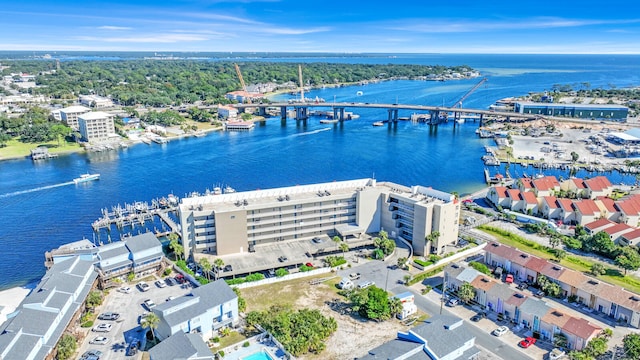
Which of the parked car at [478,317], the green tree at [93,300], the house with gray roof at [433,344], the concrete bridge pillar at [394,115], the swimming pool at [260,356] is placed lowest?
the parked car at [478,317]

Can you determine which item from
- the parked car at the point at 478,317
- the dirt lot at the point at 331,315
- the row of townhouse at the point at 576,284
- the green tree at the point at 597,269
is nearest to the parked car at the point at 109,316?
the dirt lot at the point at 331,315

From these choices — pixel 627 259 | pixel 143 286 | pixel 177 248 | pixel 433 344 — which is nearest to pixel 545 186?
pixel 627 259

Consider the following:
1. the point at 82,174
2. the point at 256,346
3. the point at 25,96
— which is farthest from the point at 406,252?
the point at 25,96

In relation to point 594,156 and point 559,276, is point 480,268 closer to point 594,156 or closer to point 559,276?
point 559,276

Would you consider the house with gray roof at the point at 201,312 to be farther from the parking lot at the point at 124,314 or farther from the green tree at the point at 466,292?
the green tree at the point at 466,292


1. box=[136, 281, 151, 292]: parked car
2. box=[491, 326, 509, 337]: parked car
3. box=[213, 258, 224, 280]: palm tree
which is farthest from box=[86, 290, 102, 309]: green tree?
box=[491, 326, 509, 337]: parked car

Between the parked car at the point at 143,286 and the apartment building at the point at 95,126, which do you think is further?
the apartment building at the point at 95,126
